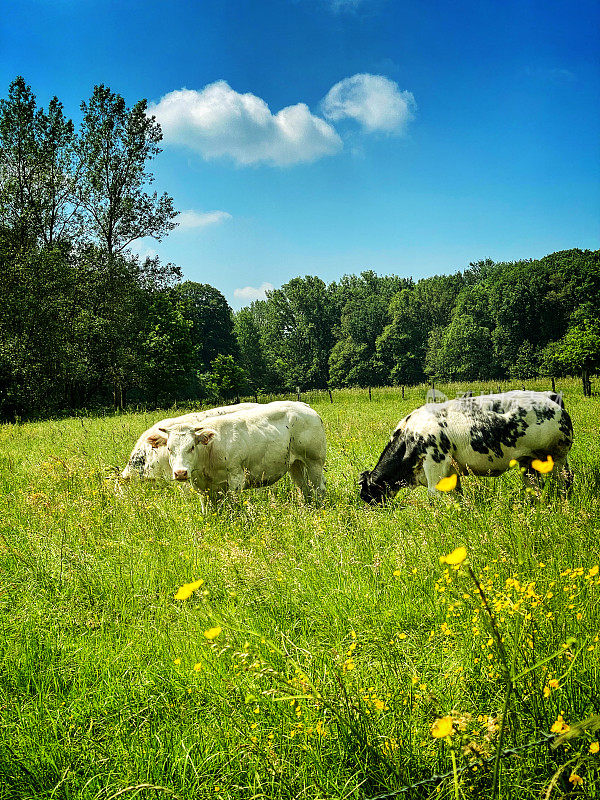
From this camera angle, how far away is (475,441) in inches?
258

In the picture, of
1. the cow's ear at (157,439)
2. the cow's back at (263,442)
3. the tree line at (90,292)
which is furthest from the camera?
the tree line at (90,292)

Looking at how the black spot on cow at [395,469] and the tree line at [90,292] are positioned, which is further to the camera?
the tree line at [90,292]

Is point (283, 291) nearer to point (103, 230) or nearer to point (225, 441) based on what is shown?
point (103, 230)

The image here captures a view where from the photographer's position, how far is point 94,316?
1196 inches

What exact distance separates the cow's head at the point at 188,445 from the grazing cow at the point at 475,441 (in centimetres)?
247

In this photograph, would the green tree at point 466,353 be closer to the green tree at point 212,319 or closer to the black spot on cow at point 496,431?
the green tree at point 212,319

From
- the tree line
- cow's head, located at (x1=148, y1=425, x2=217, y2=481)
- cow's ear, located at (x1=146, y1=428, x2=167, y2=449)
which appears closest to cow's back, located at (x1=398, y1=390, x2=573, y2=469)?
cow's head, located at (x1=148, y1=425, x2=217, y2=481)

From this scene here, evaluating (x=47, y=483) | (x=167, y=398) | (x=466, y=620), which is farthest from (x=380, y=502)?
(x=167, y=398)

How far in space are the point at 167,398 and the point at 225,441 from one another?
1243 inches

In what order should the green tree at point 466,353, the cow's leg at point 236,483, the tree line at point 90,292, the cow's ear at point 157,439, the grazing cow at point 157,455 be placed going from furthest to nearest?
the green tree at point 466,353 → the tree line at point 90,292 → the grazing cow at point 157,455 → the cow's ear at point 157,439 → the cow's leg at point 236,483

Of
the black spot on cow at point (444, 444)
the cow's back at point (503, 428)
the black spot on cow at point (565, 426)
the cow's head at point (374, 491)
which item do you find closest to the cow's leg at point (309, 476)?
the cow's head at point (374, 491)

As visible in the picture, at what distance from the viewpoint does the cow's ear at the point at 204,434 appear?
22.0 feet

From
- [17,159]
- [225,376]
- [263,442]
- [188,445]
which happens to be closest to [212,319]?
[225,376]

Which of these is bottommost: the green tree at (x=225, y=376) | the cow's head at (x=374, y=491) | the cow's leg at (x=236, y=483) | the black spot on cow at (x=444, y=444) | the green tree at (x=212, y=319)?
the cow's head at (x=374, y=491)
